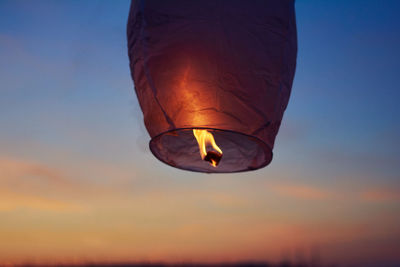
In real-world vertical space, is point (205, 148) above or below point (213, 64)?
below

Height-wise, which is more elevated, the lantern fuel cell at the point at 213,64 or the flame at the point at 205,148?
the lantern fuel cell at the point at 213,64

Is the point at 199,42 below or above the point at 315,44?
below

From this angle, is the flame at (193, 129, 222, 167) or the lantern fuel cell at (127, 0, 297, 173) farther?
the flame at (193, 129, 222, 167)

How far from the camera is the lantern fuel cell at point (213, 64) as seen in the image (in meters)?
1.49

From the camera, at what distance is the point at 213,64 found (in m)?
1.48

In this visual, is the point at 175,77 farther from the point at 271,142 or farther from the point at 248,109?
the point at 271,142

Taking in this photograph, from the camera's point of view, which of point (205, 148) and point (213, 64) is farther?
point (205, 148)

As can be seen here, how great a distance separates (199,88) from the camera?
1498mm

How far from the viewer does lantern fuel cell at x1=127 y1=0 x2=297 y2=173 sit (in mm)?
1485

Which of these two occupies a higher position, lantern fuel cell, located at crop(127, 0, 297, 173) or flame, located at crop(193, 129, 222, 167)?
lantern fuel cell, located at crop(127, 0, 297, 173)

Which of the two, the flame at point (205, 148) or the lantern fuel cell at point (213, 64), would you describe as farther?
the flame at point (205, 148)

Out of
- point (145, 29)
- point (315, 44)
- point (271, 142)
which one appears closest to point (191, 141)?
point (271, 142)

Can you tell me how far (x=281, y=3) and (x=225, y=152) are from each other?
658mm

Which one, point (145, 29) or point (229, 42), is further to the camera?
point (145, 29)
